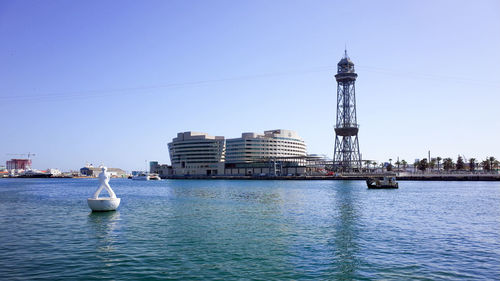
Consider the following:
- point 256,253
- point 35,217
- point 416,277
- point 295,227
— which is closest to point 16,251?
point 256,253

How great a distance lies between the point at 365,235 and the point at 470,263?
27.6 ft

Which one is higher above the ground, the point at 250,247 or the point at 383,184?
the point at 250,247

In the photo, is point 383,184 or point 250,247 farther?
point 383,184

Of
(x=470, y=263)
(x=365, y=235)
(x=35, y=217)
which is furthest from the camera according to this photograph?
(x=35, y=217)

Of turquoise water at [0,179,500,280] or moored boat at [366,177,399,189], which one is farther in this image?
moored boat at [366,177,399,189]

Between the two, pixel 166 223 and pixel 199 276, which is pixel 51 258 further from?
pixel 166 223

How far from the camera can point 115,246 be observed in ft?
73.9

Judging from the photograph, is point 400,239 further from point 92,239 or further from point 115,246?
point 92,239

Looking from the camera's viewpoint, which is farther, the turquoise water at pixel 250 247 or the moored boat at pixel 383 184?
the moored boat at pixel 383 184

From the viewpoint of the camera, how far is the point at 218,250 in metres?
21.5

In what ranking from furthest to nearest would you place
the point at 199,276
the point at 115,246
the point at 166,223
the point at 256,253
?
the point at 166,223 < the point at 115,246 < the point at 256,253 < the point at 199,276

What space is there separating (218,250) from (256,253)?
2455 mm

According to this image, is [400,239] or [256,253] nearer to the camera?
[256,253]

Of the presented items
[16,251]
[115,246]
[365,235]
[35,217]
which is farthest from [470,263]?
[35,217]
